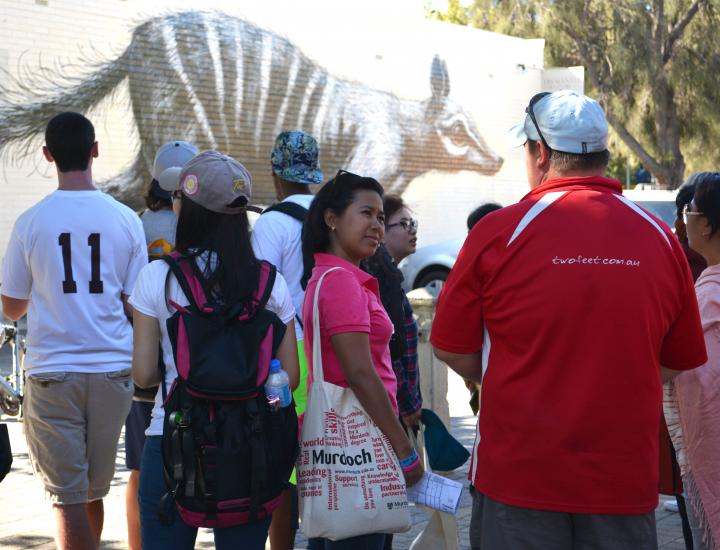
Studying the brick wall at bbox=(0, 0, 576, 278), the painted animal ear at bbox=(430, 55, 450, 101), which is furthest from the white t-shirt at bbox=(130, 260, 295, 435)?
the painted animal ear at bbox=(430, 55, 450, 101)

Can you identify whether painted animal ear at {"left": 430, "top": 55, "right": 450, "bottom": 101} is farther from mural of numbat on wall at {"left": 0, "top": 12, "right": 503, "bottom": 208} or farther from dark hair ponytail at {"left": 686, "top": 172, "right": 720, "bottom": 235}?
dark hair ponytail at {"left": 686, "top": 172, "right": 720, "bottom": 235}

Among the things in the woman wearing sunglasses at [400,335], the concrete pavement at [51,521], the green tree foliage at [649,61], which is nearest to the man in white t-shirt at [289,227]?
the woman wearing sunglasses at [400,335]

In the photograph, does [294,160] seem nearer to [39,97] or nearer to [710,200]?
[710,200]

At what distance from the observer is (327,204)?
4.08 m

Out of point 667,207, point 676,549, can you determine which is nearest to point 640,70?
point 667,207

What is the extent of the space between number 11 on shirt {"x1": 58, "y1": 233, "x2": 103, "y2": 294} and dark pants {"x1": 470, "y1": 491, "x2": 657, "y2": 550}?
2314mm

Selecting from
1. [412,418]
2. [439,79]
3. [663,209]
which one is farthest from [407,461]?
[439,79]

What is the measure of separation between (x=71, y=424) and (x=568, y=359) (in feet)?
8.10

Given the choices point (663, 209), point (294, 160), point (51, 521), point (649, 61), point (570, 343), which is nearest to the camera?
point (570, 343)

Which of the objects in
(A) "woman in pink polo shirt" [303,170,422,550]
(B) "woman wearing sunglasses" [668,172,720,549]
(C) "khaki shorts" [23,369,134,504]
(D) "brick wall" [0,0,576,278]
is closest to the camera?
(A) "woman in pink polo shirt" [303,170,422,550]

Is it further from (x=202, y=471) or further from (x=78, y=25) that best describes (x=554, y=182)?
(x=78, y=25)

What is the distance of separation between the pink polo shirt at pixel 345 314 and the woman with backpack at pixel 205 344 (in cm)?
21

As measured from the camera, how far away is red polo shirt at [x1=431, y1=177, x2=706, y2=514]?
2.94 meters

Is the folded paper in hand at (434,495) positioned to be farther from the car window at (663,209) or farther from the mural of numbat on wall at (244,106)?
the mural of numbat on wall at (244,106)
